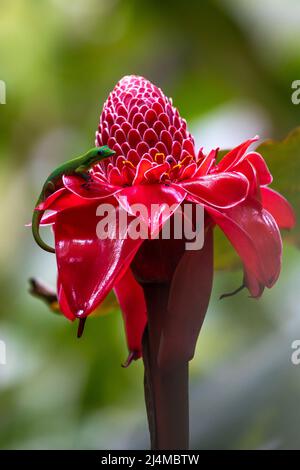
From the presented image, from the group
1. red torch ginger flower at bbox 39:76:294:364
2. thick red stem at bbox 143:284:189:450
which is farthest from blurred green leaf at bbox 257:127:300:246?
thick red stem at bbox 143:284:189:450

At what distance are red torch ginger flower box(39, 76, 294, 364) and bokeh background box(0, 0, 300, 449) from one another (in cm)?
31

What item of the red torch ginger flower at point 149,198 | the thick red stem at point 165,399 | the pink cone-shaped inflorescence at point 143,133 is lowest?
the thick red stem at point 165,399

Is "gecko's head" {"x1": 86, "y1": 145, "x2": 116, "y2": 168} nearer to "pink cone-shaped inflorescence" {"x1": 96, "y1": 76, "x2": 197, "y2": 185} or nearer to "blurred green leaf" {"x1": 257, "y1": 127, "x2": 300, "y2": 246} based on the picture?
"pink cone-shaped inflorescence" {"x1": 96, "y1": 76, "x2": 197, "y2": 185}

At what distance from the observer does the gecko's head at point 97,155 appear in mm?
467

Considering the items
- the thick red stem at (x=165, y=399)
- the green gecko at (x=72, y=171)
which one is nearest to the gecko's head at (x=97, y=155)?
the green gecko at (x=72, y=171)

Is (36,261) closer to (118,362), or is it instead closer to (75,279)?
(118,362)

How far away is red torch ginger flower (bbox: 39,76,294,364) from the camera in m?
0.42

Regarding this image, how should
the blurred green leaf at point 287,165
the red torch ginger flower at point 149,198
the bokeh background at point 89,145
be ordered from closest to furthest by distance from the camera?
the red torch ginger flower at point 149,198, the blurred green leaf at point 287,165, the bokeh background at point 89,145

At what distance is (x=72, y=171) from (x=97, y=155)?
20 mm

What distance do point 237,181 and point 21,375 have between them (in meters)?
0.72

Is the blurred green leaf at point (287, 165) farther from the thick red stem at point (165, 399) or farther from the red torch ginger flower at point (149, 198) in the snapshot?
the thick red stem at point (165, 399)

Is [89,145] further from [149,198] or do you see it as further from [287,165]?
[149,198]

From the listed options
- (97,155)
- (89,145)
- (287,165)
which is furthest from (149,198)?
(89,145)
